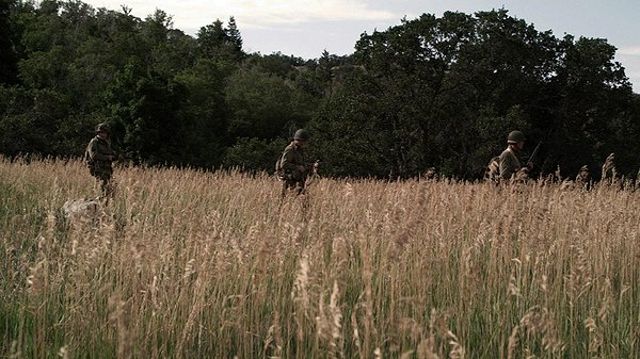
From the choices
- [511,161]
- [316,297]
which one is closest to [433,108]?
[511,161]

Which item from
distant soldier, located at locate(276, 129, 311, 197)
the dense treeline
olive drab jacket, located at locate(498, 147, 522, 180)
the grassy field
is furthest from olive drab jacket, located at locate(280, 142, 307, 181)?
the dense treeline

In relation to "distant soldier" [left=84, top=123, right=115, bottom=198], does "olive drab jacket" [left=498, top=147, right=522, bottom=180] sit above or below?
above

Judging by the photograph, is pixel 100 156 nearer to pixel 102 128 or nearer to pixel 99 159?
pixel 99 159

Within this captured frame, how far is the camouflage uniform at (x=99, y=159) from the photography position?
33.2 feet

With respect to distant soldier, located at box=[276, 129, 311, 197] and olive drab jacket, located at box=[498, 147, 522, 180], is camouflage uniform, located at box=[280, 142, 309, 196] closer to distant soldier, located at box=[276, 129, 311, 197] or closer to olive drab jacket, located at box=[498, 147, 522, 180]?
distant soldier, located at box=[276, 129, 311, 197]

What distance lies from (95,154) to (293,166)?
3.22 metres

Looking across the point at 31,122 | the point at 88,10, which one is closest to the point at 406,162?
the point at 31,122

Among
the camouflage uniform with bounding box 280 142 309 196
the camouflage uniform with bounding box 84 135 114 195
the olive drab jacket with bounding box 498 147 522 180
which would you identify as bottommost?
the camouflage uniform with bounding box 84 135 114 195

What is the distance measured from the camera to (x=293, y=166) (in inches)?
367

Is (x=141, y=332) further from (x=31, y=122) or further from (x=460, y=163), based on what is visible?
(x=31, y=122)

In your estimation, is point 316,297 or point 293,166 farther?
point 293,166

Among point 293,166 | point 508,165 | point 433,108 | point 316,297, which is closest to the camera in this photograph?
point 316,297

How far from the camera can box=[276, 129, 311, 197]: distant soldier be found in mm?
9281

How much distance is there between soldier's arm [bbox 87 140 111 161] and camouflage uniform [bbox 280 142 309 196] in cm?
292
